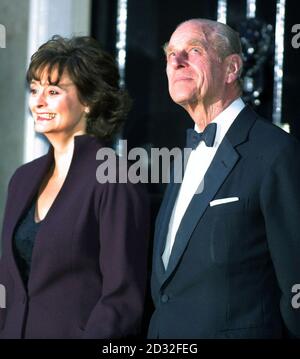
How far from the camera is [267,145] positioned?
2.84m

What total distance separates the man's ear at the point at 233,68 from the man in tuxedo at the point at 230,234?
2.5 inches

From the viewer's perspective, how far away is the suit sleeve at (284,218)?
2.76 meters

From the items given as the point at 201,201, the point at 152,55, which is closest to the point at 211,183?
the point at 201,201

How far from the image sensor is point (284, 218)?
277 cm

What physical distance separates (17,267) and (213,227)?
69 centimetres

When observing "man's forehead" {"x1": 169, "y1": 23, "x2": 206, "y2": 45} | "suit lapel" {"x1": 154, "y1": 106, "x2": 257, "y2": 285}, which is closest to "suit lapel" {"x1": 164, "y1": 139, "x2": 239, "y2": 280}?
"suit lapel" {"x1": 154, "y1": 106, "x2": 257, "y2": 285}

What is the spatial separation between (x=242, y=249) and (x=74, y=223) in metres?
0.58

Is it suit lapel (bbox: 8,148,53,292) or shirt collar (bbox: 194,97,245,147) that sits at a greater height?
shirt collar (bbox: 194,97,245,147)

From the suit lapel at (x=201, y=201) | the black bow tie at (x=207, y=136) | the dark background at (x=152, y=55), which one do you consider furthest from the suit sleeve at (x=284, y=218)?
the dark background at (x=152, y=55)

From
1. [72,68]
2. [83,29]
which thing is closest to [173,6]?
[83,29]

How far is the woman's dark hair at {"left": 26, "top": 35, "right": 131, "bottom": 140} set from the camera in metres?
3.22

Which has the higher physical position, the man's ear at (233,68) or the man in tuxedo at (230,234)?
the man's ear at (233,68)

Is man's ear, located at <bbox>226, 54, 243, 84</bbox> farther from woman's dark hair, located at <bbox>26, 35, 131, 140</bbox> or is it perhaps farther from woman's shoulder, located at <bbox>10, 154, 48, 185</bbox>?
woman's shoulder, located at <bbox>10, 154, 48, 185</bbox>

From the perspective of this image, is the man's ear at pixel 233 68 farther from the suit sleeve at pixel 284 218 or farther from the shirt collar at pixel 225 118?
the suit sleeve at pixel 284 218
